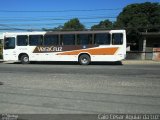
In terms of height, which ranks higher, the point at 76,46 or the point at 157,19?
the point at 157,19

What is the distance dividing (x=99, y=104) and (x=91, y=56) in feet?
60.5

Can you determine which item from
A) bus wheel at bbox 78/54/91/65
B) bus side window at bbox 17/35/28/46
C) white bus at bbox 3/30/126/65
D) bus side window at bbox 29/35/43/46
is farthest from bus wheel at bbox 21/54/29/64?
bus wheel at bbox 78/54/91/65

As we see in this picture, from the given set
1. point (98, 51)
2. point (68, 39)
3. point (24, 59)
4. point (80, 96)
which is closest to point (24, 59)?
point (24, 59)

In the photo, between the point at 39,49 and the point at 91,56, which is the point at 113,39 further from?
the point at 39,49

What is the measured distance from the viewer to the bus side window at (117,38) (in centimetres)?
2769

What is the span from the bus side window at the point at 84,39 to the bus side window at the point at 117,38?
186 cm

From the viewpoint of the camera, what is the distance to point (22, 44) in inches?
1186

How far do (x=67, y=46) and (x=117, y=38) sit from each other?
4119mm

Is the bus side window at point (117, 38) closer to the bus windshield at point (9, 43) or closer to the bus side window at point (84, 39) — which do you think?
the bus side window at point (84, 39)

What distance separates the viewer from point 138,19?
58.3 metres

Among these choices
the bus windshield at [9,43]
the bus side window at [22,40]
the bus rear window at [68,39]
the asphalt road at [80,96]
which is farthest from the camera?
the bus windshield at [9,43]

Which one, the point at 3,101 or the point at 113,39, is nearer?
the point at 3,101

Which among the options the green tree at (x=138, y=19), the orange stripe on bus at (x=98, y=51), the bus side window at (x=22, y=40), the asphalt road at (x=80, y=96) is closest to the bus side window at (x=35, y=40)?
the bus side window at (x=22, y=40)

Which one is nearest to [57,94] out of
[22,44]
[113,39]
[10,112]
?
[10,112]
